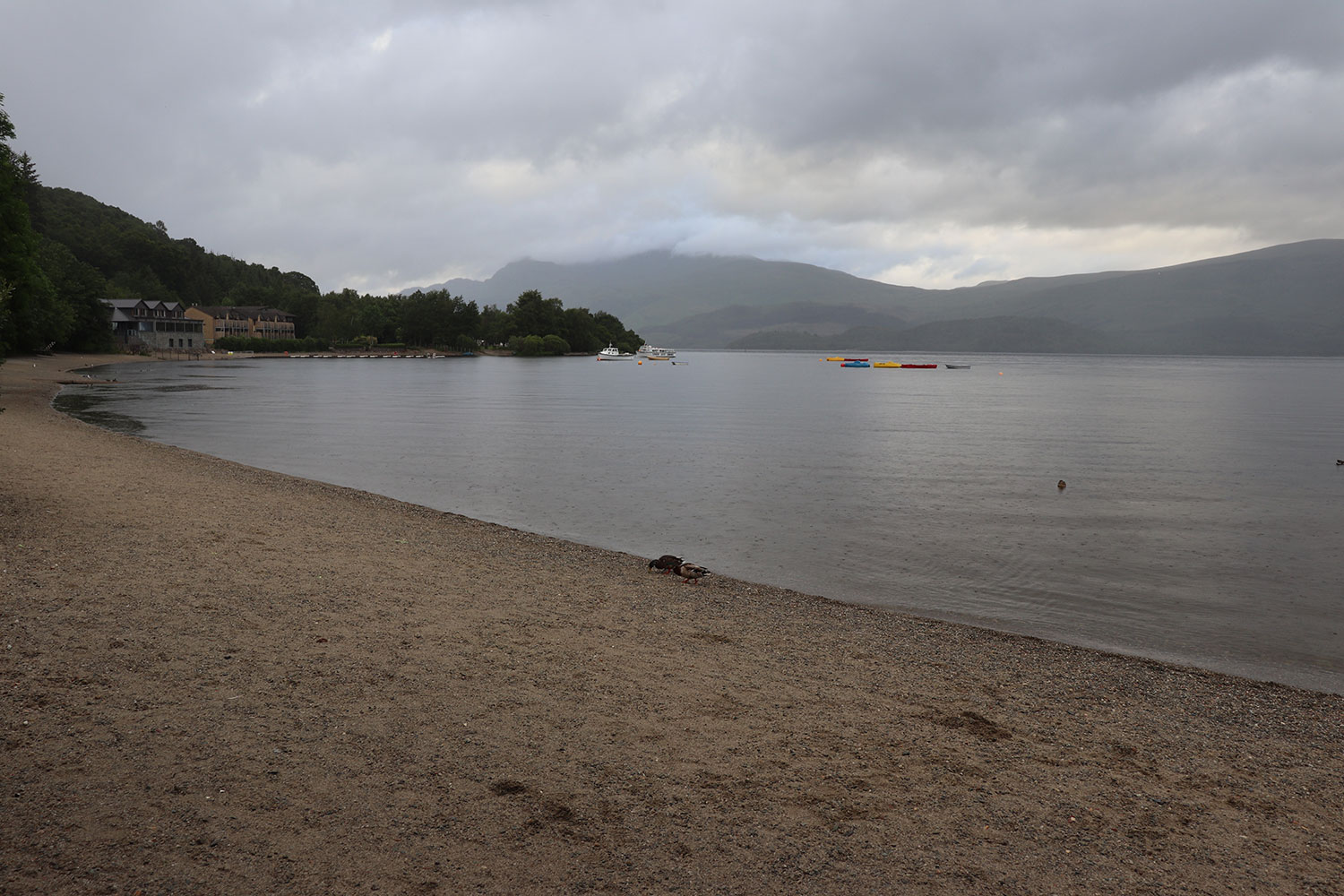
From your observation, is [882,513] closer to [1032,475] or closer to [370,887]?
[1032,475]

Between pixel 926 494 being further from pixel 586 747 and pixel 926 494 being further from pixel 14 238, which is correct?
pixel 14 238

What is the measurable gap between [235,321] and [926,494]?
193 meters

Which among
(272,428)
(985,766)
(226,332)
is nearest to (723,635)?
(985,766)

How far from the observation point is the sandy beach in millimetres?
5145

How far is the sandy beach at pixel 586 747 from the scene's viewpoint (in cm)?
514

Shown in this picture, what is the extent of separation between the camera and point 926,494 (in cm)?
2555

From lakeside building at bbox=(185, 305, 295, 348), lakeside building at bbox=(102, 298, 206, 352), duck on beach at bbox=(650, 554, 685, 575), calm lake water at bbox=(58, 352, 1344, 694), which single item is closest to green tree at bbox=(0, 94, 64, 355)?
calm lake water at bbox=(58, 352, 1344, 694)

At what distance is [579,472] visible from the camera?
94.8 ft

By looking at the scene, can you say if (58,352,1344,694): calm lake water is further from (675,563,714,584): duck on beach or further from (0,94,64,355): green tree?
(0,94,64,355): green tree

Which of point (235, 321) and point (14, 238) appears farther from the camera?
point (235, 321)

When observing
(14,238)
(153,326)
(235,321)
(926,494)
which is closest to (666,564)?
(926,494)

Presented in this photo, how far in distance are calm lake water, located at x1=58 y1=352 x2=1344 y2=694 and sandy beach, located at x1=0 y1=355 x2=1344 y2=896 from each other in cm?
346

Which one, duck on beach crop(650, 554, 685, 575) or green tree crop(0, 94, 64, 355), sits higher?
green tree crop(0, 94, 64, 355)

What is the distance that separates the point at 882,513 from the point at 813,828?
16967 millimetres
